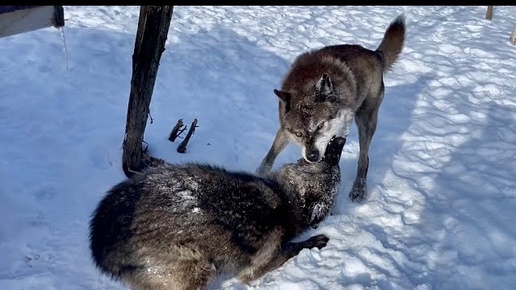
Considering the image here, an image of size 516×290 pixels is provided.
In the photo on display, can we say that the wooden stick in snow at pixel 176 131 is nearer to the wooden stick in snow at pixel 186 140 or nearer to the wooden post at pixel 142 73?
the wooden stick in snow at pixel 186 140

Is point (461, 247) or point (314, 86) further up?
point (314, 86)

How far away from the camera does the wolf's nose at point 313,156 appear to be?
5.12m

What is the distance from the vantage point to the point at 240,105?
7.46 meters

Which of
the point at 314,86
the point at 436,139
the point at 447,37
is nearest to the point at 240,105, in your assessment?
the point at 314,86

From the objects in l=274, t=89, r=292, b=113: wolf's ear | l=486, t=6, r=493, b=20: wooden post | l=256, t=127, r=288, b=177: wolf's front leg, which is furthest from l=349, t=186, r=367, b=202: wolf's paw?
l=486, t=6, r=493, b=20: wooden post

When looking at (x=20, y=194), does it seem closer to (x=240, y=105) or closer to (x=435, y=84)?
(x=240, y=105)

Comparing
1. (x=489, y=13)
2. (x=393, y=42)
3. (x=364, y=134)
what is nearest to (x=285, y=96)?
(x=364, y=134)

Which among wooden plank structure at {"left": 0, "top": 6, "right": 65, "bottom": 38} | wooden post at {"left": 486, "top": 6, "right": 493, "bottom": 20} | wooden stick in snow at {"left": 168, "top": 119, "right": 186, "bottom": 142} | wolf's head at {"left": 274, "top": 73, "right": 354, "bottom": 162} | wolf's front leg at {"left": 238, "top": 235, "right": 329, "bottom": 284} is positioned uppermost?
wooden post at {"left": 486, "top": 6, "right": 493, "bottom": 20}

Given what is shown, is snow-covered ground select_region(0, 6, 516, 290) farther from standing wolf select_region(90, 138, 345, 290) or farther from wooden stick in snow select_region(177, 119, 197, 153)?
standing wolf select_region(90, 138, 345, 290)

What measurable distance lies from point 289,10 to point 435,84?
14.5ft

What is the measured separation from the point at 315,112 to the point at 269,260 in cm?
191

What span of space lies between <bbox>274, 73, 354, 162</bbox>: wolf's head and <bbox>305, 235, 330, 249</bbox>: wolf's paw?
3.58 ft

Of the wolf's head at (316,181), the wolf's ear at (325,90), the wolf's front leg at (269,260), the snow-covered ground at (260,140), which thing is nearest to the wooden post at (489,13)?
the snow-covered ground at (260,140)

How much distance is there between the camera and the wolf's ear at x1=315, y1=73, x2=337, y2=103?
17.9 ft
